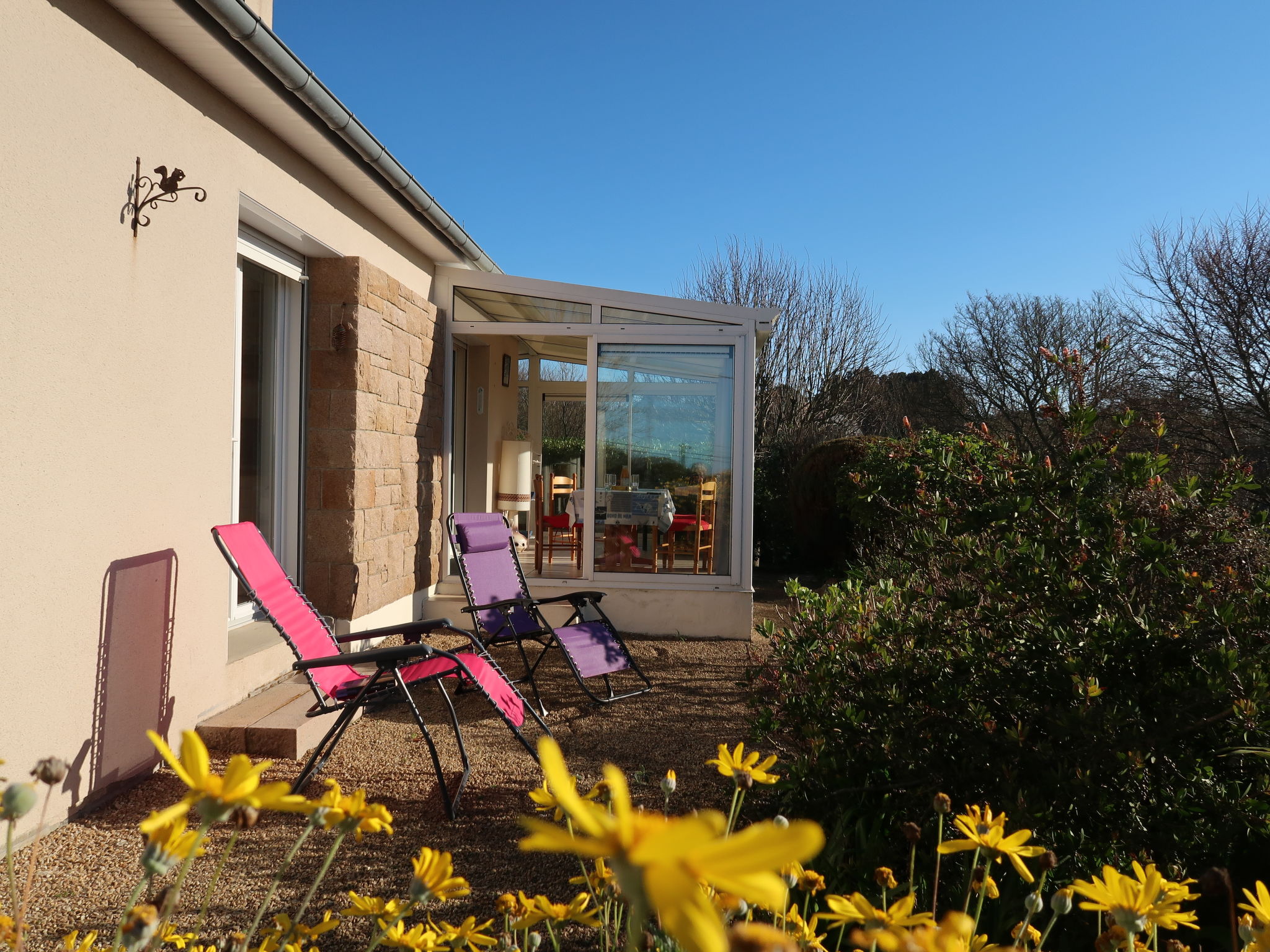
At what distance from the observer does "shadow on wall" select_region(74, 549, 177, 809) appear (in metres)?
3.18

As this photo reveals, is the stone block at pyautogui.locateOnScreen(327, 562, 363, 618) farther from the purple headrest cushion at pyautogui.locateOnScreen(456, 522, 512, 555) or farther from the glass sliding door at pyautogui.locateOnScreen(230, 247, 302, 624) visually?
the purple headrest cushion at pyautogui.locateOnScreen(456, 522, 512, 555)

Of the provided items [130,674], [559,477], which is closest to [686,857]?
[130,674]

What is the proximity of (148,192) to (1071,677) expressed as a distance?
3.70 metres

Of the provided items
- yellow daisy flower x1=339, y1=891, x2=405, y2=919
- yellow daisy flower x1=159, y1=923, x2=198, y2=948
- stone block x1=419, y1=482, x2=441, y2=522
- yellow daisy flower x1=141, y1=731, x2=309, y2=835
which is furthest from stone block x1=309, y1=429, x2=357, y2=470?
yellow daisy flower x1=141, y1=731, x2=309, y2=835

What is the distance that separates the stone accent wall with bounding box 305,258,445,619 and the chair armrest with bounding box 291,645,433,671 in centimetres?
184

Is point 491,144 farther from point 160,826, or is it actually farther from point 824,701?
point 160,826

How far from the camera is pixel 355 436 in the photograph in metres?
5.14

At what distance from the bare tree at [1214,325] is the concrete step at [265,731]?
1056cm

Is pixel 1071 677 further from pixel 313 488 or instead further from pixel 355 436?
pixel 313 488

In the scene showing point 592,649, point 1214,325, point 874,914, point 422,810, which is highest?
point 1214,325

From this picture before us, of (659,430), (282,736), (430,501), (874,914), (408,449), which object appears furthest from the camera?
(659,430)

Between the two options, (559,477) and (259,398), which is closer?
(259,398)

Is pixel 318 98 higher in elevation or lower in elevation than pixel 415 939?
higher

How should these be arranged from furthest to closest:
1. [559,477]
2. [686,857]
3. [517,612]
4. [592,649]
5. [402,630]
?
[559,477], [517,612], [592,649], [402,630], [686,857]
